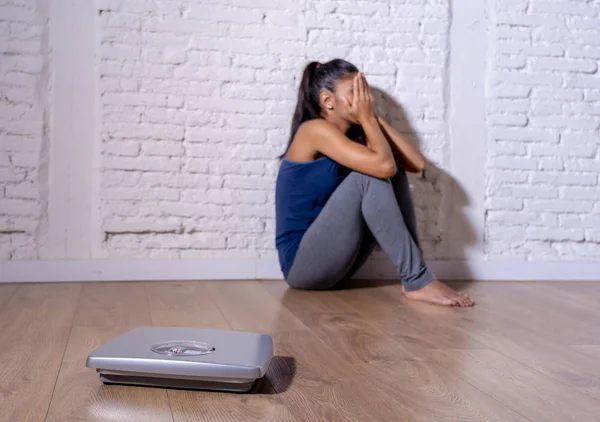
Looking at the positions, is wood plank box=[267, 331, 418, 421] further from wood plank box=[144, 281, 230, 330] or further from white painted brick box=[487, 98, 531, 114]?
white painted brick box=[487, 98, 531, 114]

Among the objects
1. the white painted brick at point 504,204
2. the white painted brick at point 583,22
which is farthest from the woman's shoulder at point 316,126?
the white painted brick at point 583,22

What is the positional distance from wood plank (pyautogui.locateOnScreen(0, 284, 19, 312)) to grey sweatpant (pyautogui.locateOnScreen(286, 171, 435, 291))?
3.45ft

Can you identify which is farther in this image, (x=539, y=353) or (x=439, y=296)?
(x=439, y=296)

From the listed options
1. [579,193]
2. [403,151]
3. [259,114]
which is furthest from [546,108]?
[259,114]

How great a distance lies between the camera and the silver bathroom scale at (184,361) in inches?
52.3

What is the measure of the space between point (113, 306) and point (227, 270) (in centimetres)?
76

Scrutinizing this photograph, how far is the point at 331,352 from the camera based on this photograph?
1755 millimetres

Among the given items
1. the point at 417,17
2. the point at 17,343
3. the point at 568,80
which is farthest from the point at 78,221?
the point at 568,80

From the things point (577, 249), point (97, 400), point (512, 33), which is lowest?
point (97, 400)

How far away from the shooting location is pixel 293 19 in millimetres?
3090

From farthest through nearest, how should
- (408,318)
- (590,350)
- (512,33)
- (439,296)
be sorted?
(512,33)
(439,296)
(408,318)
(590,350)

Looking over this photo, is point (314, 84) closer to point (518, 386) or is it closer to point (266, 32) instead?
point (266, 32)

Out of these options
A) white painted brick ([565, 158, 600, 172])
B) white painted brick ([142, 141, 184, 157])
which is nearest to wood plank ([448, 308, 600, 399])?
white painted brick ([565, 158, 600, 172])

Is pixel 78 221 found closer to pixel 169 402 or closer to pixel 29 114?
pixel 29 114
